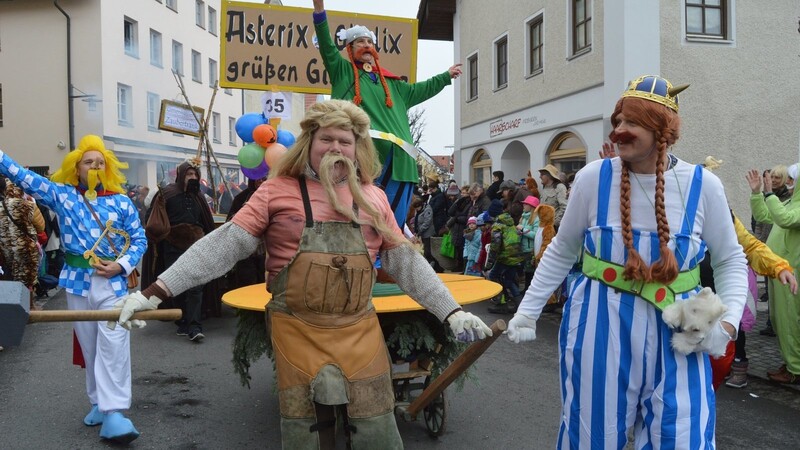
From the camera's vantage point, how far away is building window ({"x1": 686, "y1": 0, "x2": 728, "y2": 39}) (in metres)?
13.3

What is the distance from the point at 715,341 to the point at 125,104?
24.8m

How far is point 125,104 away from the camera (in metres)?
24.3

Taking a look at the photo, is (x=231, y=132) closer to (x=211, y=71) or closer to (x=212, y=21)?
(x=211, y=71)

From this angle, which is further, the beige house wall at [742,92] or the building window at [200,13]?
the building window at [200,13]

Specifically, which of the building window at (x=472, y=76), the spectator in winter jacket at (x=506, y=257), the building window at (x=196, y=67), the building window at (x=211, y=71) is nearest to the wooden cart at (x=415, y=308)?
the spectator in winter jacket at (x=506, y=257)

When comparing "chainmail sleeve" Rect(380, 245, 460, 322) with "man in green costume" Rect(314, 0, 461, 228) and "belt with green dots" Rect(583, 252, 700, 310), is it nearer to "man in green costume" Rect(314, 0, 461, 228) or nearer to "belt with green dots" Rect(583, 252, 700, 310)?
"belt with green dots" Rect(583, 252, 700, 310)

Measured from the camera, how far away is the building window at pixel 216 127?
32.4m

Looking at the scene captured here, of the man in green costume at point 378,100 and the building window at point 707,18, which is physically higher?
the building window at point 707,18

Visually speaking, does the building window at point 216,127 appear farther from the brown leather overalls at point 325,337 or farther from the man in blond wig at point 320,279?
the brown leather overalls at point 325,337

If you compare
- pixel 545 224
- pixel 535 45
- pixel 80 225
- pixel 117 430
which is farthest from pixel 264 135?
pixel 535 45

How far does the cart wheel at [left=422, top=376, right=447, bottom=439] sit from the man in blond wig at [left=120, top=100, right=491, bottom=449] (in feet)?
5.74

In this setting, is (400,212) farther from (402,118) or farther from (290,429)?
(290,429)

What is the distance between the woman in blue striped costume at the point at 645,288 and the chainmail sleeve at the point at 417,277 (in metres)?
0.50

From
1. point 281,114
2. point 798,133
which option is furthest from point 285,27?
point 798,133
